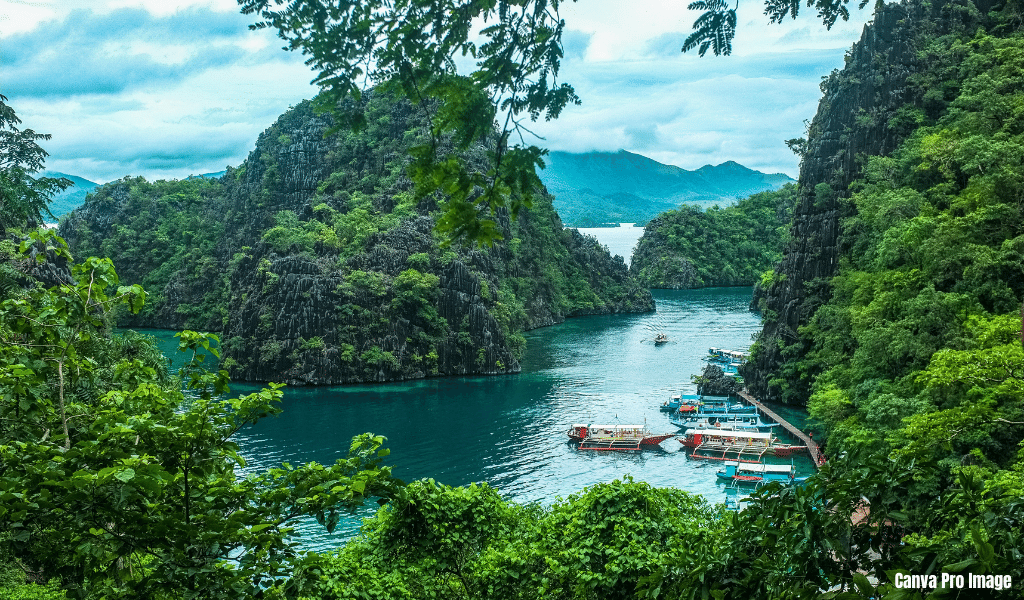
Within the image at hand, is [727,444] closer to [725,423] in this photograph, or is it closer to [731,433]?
[731,433]

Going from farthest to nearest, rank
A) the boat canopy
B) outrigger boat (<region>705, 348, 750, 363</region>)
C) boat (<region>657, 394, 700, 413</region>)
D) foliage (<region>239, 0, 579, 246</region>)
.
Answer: outrigger boat (<region>705, 348, 750, 363</region>), boat (<region>657, 394, 700, 413</region>), the boat canopy, foliage (<region>239, 0, 579, 246</region>)

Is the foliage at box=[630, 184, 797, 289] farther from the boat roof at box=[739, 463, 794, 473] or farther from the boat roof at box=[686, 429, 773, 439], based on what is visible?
the boat roof at box=[739, 463, 794, 473]

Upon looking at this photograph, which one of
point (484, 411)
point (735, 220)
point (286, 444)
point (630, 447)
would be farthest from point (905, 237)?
point (735, 220)

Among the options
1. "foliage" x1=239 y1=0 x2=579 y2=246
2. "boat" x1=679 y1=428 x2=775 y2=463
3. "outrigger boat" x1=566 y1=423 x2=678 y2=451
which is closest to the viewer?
"foliage" x1=239 y1=0 x2=579 y2=246

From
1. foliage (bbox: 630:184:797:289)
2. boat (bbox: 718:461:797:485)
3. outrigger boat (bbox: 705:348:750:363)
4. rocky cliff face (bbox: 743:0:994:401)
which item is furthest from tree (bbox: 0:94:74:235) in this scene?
foliage (bbox: 630:184:797:289)

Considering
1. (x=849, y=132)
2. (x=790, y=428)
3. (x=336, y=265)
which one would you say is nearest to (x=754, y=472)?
(x=790, y=428)

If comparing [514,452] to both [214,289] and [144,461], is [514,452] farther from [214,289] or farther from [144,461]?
[214,289]

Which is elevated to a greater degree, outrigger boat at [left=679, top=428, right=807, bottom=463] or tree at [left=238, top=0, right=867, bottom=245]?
tree at [left=238, top=0, right=867, bottom=245]
